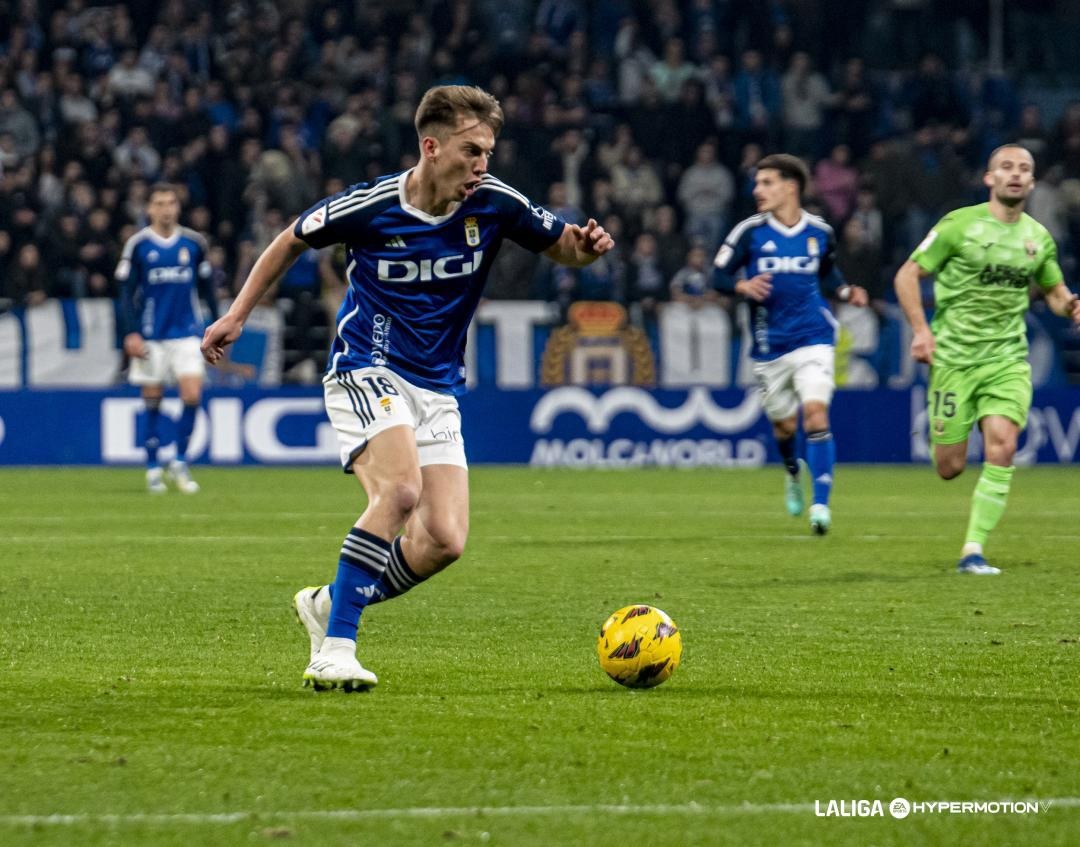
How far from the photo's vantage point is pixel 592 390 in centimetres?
A: 2019

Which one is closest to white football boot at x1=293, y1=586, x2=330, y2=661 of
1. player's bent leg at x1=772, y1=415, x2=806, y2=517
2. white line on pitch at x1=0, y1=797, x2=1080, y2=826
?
white line on pitch at x1=0, y1=797, x2=1080, y2=826

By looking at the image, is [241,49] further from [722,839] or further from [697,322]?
[722,839]

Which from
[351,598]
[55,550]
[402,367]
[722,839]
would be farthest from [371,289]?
[55,550]

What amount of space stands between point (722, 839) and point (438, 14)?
21.0 metres

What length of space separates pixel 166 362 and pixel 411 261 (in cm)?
1097

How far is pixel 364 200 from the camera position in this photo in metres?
6.35

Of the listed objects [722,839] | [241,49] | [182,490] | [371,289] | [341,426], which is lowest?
[182,490]

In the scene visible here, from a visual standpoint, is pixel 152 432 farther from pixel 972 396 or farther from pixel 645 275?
pixel 972 396

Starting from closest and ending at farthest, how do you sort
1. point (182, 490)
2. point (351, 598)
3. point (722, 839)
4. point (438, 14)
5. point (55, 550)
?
point (722, 839), point (351, 598), point (55, 550), point (182, 490), point (438, 14)

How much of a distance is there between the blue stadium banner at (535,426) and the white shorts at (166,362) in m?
2.70

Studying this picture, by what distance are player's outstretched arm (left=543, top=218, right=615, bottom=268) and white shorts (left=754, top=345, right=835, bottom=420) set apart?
21.3 ft

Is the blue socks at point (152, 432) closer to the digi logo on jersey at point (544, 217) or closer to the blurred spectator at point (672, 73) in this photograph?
the blurred spectator at point (672, 73)

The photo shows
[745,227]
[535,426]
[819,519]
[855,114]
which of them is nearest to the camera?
[819,519]

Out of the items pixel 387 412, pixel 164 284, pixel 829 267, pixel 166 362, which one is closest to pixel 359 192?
pixel 387 412
